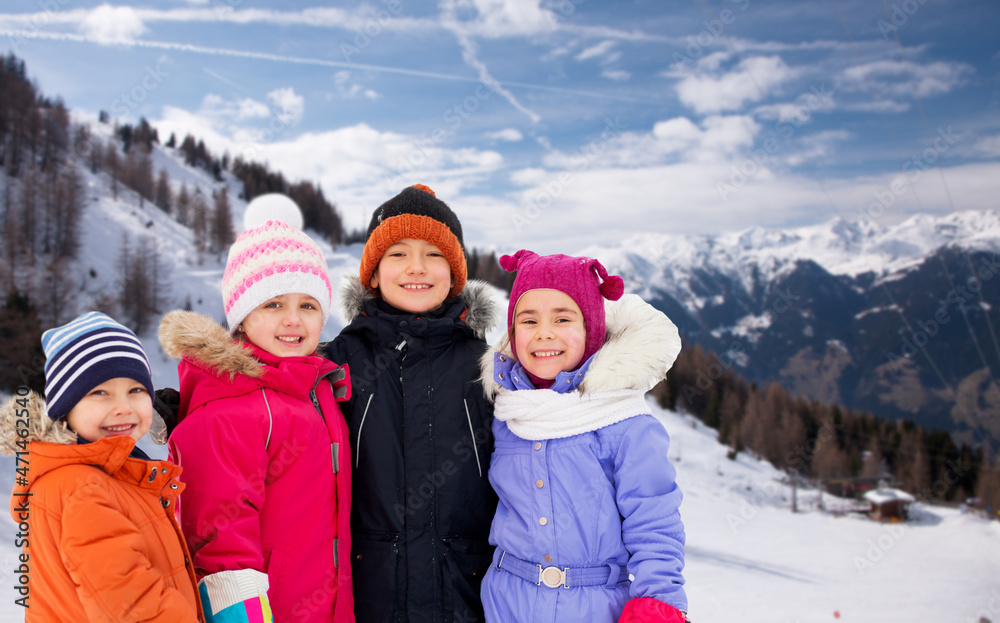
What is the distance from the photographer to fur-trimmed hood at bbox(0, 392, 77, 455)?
175 cm

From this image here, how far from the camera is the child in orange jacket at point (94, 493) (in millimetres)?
1647

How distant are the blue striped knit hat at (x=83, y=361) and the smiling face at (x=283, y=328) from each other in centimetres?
50

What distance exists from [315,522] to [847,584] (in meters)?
21.9

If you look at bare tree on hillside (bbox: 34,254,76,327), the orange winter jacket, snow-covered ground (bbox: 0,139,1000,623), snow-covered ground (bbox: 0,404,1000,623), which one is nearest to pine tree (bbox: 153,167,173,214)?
snow-covered ground (bbox: 0,139,1000,623)

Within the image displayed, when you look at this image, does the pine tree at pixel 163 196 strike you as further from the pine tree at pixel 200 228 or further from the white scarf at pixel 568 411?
the white scarf at pixel 568 411

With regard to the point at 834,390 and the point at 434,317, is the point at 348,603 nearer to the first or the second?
the point at 434,317

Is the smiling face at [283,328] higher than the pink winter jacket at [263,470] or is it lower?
higher

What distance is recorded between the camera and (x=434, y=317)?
2773 millimetres

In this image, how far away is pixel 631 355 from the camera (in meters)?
2.41

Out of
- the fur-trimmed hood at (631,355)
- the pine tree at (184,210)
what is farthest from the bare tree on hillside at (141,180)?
the fur-trimmed hood at (631,355)

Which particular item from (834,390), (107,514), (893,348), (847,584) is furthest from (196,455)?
(893,348)

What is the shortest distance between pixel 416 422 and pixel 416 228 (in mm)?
948

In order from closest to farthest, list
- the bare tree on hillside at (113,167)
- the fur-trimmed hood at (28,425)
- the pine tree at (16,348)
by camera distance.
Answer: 1. the fur-trimmed hood at (28,425)
2. the pine tree at (16,348)
3. the bare tree on hillside at (113,167)

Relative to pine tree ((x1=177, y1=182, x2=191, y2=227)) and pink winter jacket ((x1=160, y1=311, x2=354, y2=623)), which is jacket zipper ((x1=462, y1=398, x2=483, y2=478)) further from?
pine tree ((x1=177, y1=182, x2=191, y2=227))
